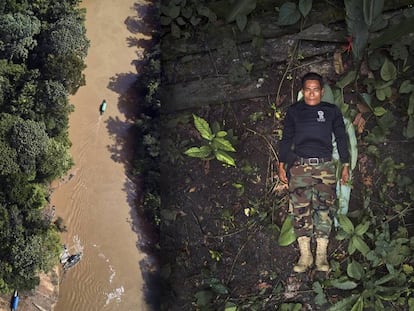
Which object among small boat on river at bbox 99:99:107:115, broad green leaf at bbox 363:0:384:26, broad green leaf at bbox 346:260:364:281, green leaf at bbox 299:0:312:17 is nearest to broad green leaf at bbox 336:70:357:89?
broad green leaf at bbox 363:0:384:26

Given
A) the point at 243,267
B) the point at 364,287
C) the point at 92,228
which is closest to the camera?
the point at 364,287

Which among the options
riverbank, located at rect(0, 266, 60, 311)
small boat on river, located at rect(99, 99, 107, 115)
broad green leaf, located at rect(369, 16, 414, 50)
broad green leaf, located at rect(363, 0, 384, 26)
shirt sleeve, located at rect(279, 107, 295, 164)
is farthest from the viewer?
small boat on river, located at rect(99, 99, 107, 115)

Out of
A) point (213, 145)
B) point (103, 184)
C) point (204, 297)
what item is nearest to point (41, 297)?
point (103, 184)

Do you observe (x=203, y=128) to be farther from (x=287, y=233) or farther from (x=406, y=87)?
(x=406, y=87)

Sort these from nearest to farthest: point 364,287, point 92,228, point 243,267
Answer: point 364,287, point 243,267, point 92,228

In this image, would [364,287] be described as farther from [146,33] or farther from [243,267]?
[146,33]

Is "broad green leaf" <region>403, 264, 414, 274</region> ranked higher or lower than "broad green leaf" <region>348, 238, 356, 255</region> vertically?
lower

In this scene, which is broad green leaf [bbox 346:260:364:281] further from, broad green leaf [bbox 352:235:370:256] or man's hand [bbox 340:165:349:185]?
man's hand [bbox 340:165:349:185]

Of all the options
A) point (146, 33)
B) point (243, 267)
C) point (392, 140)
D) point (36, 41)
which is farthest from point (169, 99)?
point (392, 140)
